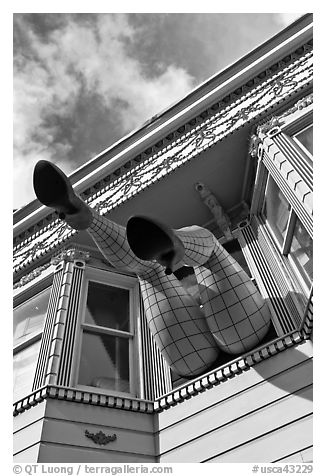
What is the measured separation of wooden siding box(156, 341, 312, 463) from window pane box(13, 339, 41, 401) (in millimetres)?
1437

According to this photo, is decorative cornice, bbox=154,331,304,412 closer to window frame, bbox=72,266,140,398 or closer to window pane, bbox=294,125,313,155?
window frame, bbox=72,266,140,398

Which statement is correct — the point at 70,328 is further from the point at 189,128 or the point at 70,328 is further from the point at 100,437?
the point at 189,128

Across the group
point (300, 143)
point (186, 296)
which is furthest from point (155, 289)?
Result: point (300, 143)

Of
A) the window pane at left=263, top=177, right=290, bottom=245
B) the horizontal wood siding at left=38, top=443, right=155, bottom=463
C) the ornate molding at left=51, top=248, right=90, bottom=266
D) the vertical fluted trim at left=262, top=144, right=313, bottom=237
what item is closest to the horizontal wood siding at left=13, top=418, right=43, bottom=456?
the horizontal wood siding at left=38, top=443, right=155, bottom=463

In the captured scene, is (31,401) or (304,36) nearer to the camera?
(31,401)

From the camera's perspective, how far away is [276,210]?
470cm

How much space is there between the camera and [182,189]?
213 inches

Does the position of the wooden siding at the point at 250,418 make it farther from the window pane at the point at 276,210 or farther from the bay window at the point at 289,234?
the window pane at the point at 276,210

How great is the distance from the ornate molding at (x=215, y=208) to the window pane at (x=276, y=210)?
59 cm

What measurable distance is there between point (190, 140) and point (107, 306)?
2288 mm

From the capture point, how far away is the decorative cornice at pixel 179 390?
365 centimetres
